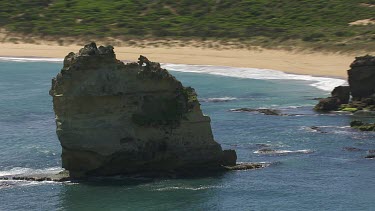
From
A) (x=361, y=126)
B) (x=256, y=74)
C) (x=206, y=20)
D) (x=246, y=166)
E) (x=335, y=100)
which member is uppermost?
(x=206, y=20)

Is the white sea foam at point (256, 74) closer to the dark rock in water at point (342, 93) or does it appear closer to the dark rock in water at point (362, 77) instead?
the dark rock in water at point (362, 77)

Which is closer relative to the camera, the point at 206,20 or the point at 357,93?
the point at 357,93

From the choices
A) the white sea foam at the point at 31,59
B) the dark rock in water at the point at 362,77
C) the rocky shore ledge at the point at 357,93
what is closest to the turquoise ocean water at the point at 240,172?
the rocky shore ledge at the point at 357,93

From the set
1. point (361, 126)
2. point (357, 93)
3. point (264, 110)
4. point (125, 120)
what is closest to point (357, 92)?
point (357, 93)

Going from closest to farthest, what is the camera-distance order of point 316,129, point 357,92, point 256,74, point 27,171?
point 27,171
point 316,129
point 357,92
point 256,74

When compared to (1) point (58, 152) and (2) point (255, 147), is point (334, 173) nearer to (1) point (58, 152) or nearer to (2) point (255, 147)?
(2) point (255, 147)

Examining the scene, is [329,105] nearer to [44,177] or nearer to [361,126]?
[361,126]

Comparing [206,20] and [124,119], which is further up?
[206,20]
